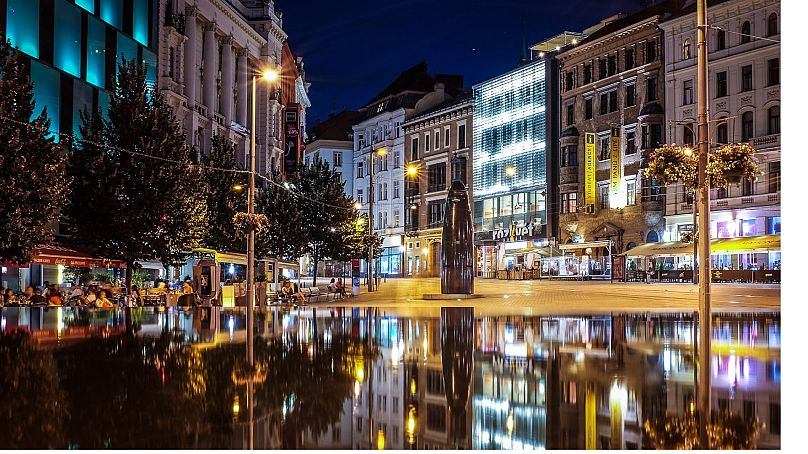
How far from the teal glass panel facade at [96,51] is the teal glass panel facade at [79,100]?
0.71m

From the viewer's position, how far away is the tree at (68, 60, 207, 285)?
3531 centimetres

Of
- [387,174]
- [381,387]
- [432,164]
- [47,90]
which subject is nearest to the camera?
[381,387]

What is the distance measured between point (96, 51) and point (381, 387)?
38.7 m

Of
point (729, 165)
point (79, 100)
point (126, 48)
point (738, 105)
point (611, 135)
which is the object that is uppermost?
point (126, 48)

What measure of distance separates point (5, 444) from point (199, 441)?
5.14 feet

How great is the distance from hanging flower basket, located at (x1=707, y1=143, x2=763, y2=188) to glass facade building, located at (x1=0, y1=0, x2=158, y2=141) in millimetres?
26417

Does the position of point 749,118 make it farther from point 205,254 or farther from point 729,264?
point 205,254

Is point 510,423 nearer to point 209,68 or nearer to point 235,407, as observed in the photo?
point 235,407

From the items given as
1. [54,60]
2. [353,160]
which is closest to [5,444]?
[54,60]

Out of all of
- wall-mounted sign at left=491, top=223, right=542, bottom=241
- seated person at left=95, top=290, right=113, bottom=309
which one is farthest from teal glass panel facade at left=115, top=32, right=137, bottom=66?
wall-mounted sign at left=491, top=223, right=542, bottom=241

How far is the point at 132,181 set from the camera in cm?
3594

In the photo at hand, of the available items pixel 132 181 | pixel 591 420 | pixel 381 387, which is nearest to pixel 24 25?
pixel 132 181

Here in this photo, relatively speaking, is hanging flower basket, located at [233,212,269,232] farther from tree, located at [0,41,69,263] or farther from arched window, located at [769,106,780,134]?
arched window, located at [769,106,780,134]

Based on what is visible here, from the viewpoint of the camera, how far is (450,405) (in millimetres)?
8891
